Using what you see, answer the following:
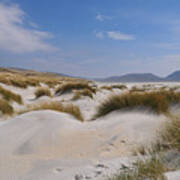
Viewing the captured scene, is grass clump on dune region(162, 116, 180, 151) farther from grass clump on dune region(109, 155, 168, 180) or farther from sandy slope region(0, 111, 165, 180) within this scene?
grass clump on dune region(109, 155, 168, 180)

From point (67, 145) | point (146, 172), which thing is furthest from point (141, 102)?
point (146, 172)

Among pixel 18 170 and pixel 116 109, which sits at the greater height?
pixel 116 109

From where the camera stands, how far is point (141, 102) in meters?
3.72

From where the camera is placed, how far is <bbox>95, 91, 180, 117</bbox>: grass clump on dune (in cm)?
350

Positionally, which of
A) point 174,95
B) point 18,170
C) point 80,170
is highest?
point 174,95

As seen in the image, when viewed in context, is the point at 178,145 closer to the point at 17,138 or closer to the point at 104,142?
the point at 104,142

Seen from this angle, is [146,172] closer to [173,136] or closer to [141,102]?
[173,136]

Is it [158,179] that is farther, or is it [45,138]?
[45,138]

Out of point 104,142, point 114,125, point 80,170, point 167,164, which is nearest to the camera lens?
point 167,164

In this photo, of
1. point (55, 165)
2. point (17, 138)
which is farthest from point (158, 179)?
point (17, 138)

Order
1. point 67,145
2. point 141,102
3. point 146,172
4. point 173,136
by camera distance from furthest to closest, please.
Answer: point 141,102
point 67,145
point 173,136
point 146,172

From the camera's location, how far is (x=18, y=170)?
1.88 meters

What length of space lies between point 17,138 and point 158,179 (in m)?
2.09

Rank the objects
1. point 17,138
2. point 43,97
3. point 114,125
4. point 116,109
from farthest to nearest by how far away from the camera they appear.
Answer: point 43,97 → point 116,109 → point 114,125 → point 17,138
